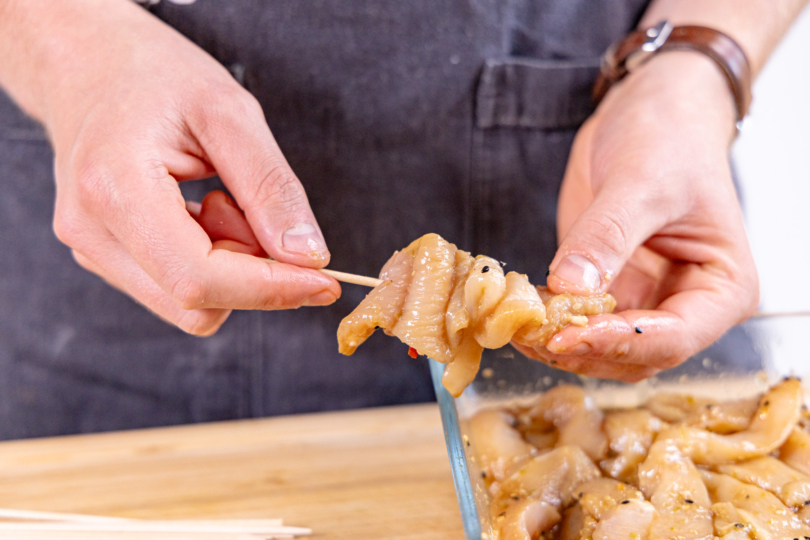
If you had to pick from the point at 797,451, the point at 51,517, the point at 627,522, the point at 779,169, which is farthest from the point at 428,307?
the point at 779,169

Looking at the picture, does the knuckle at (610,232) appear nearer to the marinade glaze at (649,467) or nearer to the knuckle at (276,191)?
the marinade glaze at (649,467)

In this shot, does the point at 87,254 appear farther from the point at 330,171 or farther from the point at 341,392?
the point at 341,392

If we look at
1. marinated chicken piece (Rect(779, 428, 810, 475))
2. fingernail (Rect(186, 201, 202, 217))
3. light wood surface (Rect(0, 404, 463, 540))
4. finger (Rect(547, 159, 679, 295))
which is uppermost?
finger (Rect(547, 159, 679, 295))

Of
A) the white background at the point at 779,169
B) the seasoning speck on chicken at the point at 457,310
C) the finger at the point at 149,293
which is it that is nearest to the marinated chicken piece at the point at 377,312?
the seasoning speck on chicken at the point at 457,310

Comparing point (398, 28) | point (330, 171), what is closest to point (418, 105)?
point (398, 28)

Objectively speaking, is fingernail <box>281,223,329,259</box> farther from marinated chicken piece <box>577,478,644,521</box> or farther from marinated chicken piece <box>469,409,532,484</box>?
marinated chicken piece <box>577,478,644,521</box>

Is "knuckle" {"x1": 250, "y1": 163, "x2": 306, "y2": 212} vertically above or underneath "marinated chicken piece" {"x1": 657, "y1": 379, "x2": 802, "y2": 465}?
above

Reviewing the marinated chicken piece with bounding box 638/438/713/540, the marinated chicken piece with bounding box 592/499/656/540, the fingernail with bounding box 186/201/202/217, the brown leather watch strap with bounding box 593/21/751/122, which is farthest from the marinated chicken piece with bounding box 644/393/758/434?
the fingernail with bounding box 186/201/202/217
